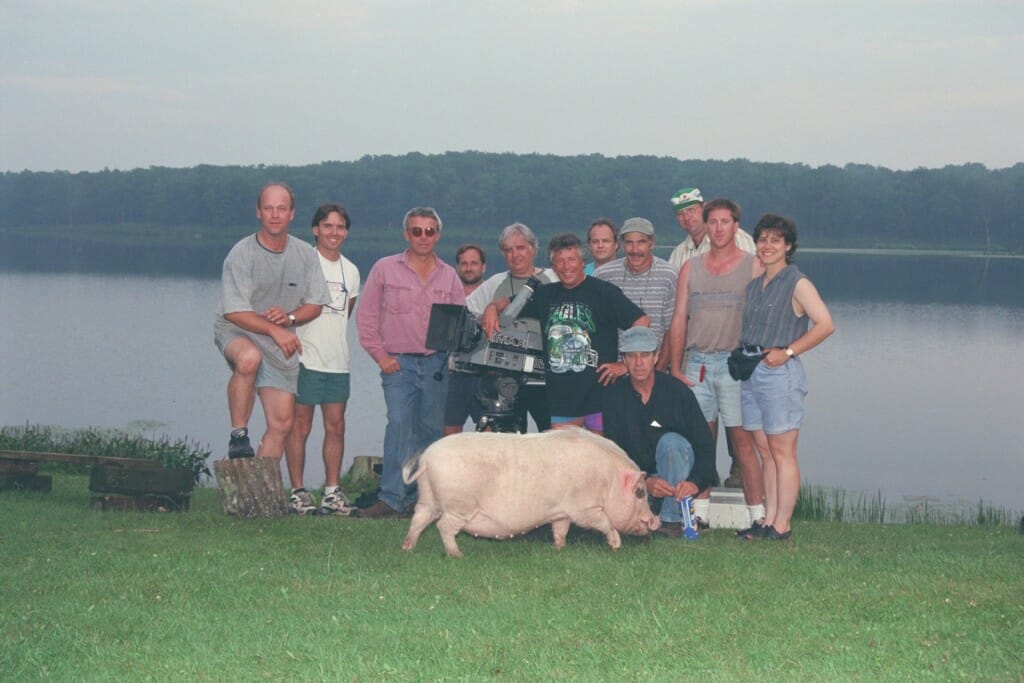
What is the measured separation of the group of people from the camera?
771cm

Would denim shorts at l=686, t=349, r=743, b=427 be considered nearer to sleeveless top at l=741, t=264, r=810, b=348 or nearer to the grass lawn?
sleeveless top at l=741, t=264, r=810, b=348

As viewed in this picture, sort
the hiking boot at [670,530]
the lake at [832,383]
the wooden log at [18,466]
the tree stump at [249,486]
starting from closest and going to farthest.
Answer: the hiking boot at [670,530] → the tree stump at [249,486] → the wooden log at [18,466] → the lake at [832,383]

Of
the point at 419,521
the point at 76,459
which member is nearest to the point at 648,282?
the point at 419,521

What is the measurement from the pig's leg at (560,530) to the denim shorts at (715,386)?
1367mm

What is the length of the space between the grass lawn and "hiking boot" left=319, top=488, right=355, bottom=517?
88 cm

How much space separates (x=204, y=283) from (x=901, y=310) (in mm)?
35232

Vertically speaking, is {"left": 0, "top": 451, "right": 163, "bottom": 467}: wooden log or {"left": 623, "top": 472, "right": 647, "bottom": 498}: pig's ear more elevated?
{"left": 623, "top": 472, "right": 647, "bottom": 498}: pig's ear

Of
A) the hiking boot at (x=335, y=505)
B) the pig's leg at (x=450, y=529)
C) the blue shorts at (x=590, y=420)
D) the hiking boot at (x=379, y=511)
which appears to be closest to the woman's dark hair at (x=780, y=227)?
the blue shorts at (x=590, y=420)

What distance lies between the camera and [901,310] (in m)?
50.9

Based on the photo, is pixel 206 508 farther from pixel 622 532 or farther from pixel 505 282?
pixel 622 532

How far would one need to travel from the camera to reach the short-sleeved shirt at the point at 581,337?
8.16 m

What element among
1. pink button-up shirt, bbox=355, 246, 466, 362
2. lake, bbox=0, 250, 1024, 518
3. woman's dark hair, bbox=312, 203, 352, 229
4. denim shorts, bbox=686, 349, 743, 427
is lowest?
lake, bbox=0, 250, 1024, 518

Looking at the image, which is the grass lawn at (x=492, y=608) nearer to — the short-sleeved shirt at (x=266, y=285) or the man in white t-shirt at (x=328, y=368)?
the man in white t-shirt at (x=328, y=368)

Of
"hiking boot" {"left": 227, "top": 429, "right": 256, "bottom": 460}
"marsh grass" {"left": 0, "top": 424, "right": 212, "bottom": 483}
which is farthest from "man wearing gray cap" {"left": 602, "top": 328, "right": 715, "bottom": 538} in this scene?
"marsh grass" {"left": 0, "top": 424, "right": 212, "bottom": 483}
